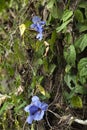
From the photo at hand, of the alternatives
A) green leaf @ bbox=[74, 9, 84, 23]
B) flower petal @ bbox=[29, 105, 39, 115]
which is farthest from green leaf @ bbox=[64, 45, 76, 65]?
flower petal @ bbox=[29, 105, 39, 115]

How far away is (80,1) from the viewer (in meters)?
1.55

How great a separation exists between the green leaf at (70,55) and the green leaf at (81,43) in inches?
0.9

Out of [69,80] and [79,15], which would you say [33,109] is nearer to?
[69,80]

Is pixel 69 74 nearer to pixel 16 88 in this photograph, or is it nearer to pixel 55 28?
pixel 55 28

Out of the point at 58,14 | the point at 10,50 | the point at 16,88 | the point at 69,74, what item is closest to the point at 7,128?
the point at 16,88

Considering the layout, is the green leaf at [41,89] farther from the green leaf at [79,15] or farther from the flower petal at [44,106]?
the green leaf at [79,15]

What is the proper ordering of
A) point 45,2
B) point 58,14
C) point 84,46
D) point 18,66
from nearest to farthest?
point 84,46 → point 58,14 → point 45,2 → point 18,66

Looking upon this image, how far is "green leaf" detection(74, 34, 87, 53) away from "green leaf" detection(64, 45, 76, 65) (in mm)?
24

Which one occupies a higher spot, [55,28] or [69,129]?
[55,28]

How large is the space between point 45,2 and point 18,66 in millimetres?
373

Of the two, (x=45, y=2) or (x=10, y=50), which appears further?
(x=10, y=50)

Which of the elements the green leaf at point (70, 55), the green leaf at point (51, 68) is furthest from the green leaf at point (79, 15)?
the green leaf at point (51, 68)

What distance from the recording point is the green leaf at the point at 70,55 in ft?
4.91

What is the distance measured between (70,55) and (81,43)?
7 cm
